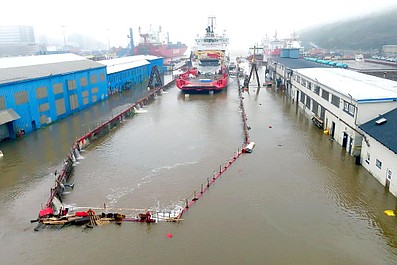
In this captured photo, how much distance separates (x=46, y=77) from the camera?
90.8ft

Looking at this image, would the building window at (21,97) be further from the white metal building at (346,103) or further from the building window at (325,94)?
the building window at (325,94)

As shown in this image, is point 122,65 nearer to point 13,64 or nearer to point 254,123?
point 13,64

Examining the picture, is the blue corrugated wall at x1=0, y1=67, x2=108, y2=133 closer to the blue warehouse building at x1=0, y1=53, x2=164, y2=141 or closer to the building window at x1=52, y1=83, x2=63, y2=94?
the blue warehouse building at x1=0, y1=53, x2=164, y2=141

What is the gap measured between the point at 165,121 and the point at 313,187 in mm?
16412

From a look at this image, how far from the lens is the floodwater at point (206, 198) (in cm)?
1137

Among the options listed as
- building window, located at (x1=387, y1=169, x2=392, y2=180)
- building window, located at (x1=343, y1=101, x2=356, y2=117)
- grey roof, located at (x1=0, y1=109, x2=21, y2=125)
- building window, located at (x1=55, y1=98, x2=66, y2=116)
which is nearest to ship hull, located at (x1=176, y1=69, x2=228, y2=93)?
building window, located at (x1=55, y1=98, x2=66, y2=116)

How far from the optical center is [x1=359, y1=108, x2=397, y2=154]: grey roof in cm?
1482

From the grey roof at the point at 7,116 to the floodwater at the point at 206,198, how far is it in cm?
173

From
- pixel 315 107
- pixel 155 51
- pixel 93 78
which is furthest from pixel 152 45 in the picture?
pixel 315 107

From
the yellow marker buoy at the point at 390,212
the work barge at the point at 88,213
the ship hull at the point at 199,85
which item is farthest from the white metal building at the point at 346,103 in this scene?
the ship hull at the point at 199,85

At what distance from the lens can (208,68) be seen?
52.8m

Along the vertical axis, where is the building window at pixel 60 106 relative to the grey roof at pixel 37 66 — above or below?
below

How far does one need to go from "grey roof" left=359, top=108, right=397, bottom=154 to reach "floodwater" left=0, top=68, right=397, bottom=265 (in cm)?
222

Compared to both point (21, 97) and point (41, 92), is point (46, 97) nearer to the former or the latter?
point (41, 92)
